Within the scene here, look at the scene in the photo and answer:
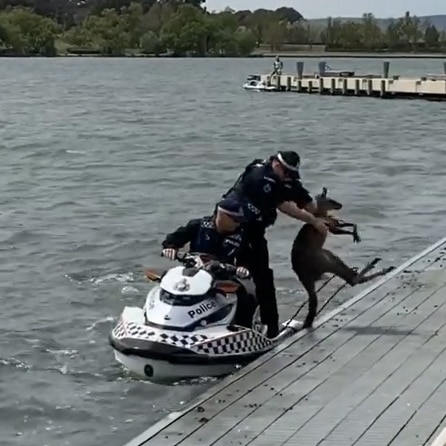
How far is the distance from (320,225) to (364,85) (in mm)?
55869

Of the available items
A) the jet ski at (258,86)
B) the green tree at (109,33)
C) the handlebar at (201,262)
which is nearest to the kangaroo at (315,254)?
the handlebar at (201,262)

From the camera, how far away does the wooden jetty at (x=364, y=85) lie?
63.9 m

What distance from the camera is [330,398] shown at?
8.89m

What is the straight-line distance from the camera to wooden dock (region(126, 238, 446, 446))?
319 inches

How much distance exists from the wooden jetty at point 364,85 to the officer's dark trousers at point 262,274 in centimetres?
5306

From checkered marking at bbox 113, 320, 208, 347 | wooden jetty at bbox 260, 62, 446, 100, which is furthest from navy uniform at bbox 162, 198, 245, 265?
wooden jetty at bbox 260, 62, 446, 100

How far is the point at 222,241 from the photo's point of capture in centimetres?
1098

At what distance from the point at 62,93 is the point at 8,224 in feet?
186

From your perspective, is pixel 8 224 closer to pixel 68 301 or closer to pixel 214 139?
pixel 68 301

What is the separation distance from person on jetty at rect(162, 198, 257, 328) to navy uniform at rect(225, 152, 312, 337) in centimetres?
10

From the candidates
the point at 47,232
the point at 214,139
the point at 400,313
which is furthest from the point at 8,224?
the point at 214,139

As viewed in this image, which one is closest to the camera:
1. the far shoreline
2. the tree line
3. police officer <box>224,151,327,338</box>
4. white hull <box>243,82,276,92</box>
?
police officer <box>224,151,327,338</box>

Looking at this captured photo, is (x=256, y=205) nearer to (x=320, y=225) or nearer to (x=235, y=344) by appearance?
(x=320, y=225)

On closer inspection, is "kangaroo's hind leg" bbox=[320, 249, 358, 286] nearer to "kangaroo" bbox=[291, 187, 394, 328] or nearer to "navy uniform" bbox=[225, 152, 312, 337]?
"kangaroo" bbox=[291, 187, 394, 328]
